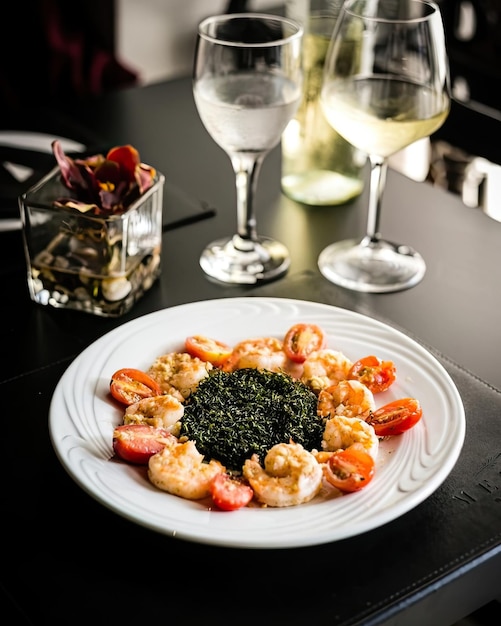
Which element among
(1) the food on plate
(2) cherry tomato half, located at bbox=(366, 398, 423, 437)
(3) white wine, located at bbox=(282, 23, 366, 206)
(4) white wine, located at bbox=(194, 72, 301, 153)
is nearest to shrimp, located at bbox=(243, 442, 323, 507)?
(1) the food on plate

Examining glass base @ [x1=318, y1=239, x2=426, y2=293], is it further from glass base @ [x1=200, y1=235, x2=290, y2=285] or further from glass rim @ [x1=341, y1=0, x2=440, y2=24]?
glass rim @ [x1=341, y1=0, x2=440, y2=24]

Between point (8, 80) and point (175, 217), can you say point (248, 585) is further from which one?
point (8, 80)

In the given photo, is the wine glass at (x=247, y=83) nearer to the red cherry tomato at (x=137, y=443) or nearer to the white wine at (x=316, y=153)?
the white wine at (x=316, y=153)

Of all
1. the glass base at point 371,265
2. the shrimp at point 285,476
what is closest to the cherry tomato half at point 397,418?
the shrimp at point 285,476

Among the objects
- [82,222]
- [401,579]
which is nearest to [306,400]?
[401,579]

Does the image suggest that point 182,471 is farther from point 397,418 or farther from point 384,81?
point 384,81

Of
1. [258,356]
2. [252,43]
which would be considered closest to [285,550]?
[258,356]
